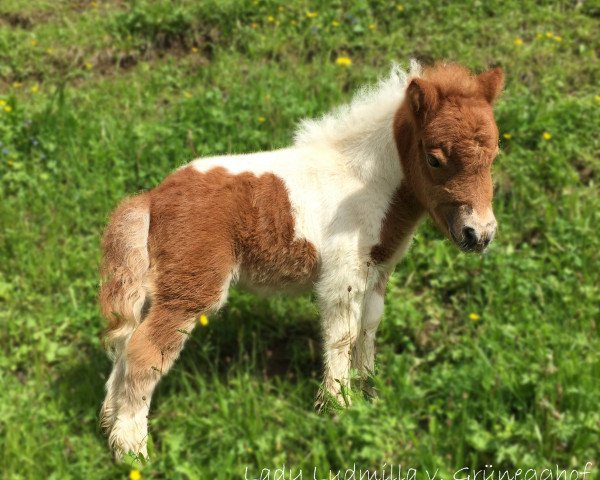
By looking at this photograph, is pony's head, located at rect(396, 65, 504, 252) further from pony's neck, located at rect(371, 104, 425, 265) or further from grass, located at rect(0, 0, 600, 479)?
grass, located at rect(0, 0, 600, 479)

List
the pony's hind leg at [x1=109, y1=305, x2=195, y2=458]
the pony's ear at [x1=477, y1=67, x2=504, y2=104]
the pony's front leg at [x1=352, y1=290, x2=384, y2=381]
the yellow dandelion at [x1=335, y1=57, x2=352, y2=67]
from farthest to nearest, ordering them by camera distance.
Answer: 1. the yellow dandelion at [x1=335, y1=57, x2=352, y2=67]
2. the pony's front leg at [x1=352, y1=290, x2=384, y2=381]
3. the pony's hind leg at [x1=109, y1=305, x2=195, y2=458]
4. the pony's ear at [x1=477, y1=67, x2=504, y2=104]

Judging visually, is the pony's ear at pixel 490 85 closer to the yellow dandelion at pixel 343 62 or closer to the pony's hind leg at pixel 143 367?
the pony's hind leg at pixel 143 367

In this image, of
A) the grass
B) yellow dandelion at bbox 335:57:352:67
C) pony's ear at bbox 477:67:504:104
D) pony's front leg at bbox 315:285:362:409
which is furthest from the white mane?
yellow dandelion at bbox 335:57:352:67

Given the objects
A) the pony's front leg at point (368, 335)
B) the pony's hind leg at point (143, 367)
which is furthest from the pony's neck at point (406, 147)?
the pony's hind leg at point (143, 367)

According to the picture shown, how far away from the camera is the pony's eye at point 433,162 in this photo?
9.20ft

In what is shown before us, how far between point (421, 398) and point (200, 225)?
4.38ft

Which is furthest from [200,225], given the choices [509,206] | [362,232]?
[509,206]

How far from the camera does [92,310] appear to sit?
3.96 metres

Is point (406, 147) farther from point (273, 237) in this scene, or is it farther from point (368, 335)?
point (368, 335)

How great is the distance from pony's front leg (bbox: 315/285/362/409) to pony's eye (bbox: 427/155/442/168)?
74 centimetres

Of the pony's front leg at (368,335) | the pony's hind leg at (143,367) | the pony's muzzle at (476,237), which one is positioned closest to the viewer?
the pony's muzzle at (476,237)

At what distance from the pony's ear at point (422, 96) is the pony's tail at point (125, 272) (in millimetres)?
1438

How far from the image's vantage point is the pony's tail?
309 centimetres

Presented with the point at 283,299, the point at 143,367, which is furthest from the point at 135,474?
the point at 283,299
